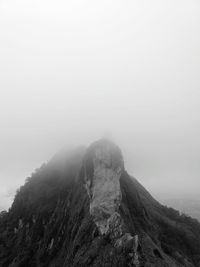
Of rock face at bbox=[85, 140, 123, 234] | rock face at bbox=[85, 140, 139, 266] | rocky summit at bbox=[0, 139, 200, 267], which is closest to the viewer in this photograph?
rock face at bbox=[85, 140, 139, 266]

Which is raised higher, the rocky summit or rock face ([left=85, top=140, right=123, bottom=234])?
rock face ([left=85, top=140, right=123, bottom=234])

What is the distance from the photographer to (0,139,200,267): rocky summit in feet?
241

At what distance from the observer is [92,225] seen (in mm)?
81125

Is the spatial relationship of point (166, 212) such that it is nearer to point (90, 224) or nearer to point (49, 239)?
point (49, 239)

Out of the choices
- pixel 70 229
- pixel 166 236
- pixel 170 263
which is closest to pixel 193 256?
pixel 166 236

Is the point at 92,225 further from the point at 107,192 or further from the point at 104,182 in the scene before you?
the point at 104,182

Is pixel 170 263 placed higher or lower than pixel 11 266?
higher

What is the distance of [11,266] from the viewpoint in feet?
358

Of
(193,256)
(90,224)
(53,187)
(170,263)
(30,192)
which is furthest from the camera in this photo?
(30,192)

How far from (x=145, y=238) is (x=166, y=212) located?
69.1 m

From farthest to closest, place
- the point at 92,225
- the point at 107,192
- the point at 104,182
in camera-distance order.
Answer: the point at 104,182
the point at 107,192
the point at 92,225

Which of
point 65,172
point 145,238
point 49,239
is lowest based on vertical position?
point 49,239

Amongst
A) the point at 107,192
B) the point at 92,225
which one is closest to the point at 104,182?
the point at 107,192

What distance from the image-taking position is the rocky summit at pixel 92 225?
73500mm
